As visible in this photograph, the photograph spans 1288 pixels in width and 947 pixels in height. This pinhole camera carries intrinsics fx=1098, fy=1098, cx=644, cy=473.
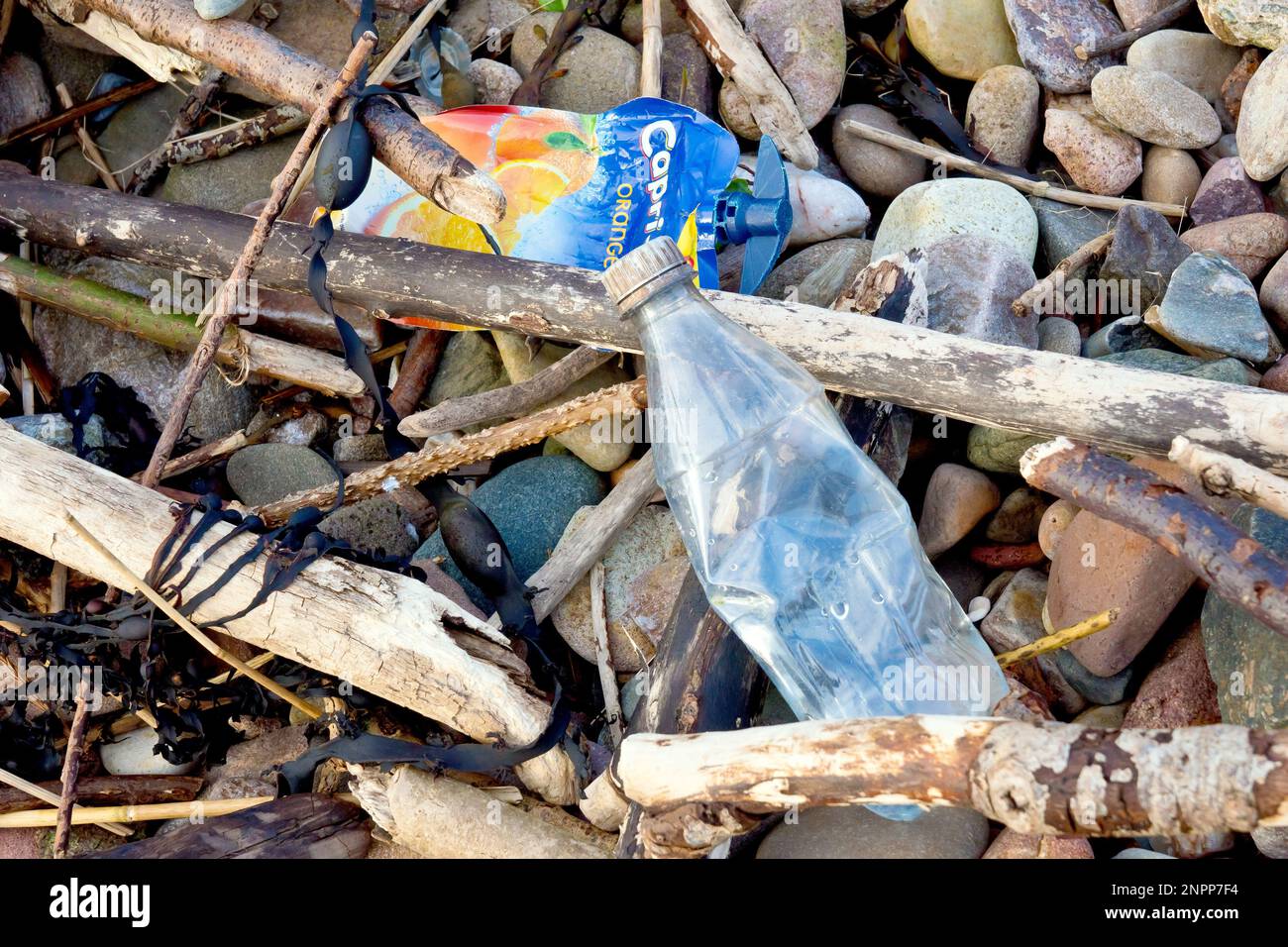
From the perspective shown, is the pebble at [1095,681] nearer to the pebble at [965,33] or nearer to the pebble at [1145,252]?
the pebble at [1145,252]

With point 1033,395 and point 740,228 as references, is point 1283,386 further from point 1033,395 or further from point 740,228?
point 740,228

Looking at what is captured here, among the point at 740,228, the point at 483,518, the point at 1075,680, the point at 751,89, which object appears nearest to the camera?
the point at 1075,680

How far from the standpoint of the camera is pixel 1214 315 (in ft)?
11.0

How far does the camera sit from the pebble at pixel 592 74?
4.43m

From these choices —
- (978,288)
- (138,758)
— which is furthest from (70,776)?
(978,288)

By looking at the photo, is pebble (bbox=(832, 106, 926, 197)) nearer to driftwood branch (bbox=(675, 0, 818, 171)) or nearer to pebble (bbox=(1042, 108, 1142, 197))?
driftwood branch (bbox=(675, 0, 818, 171))

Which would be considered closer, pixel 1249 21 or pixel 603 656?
pixel 603 656

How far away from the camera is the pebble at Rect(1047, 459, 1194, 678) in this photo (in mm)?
2938

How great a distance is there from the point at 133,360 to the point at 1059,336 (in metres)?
3.36

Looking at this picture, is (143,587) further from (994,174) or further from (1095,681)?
(994,174)

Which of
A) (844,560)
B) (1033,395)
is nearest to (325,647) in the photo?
(844,560)

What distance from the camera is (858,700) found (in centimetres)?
277

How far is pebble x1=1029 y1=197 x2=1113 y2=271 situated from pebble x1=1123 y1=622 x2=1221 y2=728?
1.52 meters

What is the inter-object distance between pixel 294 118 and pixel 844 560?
9.45 ft
